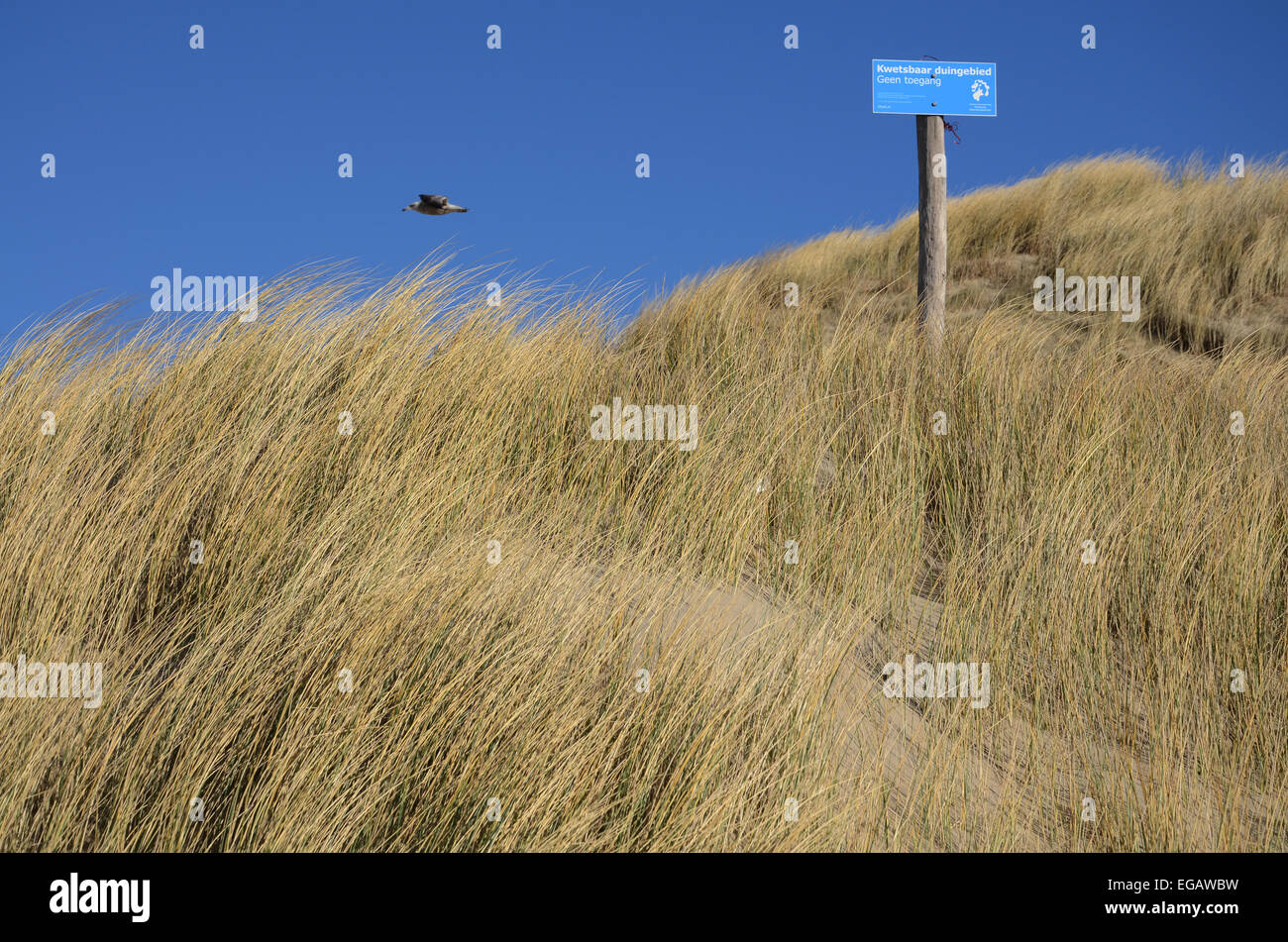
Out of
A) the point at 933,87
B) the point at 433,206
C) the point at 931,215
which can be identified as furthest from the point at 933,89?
the point at 433,206

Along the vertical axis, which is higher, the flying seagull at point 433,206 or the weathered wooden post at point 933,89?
the weathered wooden post at point 933,89

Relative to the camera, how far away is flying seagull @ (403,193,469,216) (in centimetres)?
581

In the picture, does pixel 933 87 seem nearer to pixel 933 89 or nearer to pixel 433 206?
pixel 933 89

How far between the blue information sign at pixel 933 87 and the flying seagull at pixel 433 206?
3.37 metres

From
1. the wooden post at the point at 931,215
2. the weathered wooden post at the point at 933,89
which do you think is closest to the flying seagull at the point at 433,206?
the weathered wooden post at the point at 933,89

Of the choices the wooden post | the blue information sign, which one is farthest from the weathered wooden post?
the wooden post

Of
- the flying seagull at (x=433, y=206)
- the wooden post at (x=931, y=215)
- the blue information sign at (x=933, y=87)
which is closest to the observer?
the flying seagull at (x=433, y=206)

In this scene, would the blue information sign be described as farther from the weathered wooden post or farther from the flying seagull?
the flying seagull

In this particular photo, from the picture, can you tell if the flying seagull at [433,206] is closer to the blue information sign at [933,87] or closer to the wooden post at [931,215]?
the blue information sign at [933,87]

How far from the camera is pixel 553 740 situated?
2.72 m

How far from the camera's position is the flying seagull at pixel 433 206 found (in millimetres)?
5809

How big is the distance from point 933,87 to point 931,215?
1.26 metres

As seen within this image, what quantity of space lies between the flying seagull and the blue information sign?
133 inches

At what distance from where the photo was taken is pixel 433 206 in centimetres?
585
